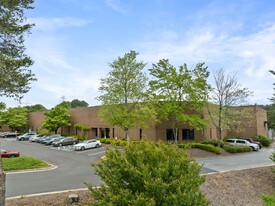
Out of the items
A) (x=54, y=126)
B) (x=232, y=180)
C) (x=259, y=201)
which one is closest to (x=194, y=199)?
(x=259, y=201)

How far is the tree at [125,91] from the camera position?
95.6ft

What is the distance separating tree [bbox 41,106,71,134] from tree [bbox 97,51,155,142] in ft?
66.5

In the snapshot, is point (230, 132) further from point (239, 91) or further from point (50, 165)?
point (50, 165)

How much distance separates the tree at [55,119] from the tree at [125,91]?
2026 cm

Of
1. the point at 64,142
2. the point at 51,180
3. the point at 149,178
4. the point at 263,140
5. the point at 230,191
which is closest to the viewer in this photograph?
the point at 149,178

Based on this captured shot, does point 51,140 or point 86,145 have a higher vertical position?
point 51,140

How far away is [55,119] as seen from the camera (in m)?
47.0

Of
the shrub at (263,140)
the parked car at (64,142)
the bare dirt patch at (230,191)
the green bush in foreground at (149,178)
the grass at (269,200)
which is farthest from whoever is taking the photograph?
the shrub at (263,140)

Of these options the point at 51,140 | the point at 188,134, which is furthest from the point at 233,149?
the point at 51,140

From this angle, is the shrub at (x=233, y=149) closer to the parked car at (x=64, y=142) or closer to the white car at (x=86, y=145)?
the white car at (x=86, y=145)

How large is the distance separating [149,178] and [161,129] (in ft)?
88.4

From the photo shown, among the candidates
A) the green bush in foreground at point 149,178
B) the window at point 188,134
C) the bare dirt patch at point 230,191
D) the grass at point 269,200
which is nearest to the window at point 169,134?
the window at point 188,134

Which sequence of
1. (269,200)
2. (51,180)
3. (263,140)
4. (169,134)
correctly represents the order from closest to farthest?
(269,200), (51,180), (169,134), (263,140)

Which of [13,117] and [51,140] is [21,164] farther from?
[13,117]
